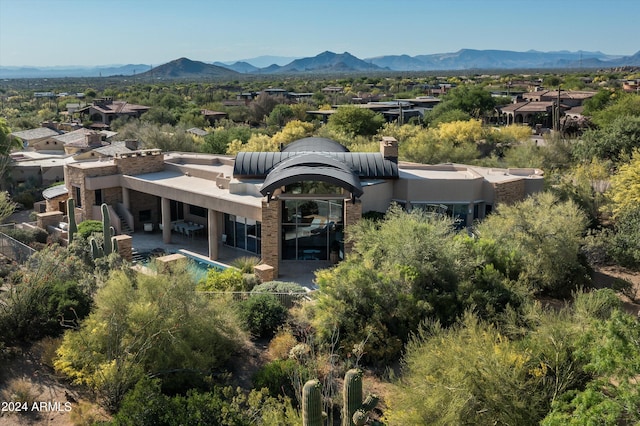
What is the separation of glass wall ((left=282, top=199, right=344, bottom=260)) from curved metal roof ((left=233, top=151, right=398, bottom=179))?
298 cm

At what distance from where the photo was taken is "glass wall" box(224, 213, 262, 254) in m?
29.7

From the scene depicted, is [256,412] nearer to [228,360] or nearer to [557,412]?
[228,360]

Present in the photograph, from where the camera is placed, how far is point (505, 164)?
4181 centimetres

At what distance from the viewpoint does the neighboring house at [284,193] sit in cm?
2747

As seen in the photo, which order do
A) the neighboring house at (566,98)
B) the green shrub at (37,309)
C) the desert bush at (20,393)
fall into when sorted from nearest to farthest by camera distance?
the desert bush at (20,393) < the green shrub at (37,309) < the neighboring house at (566,98)

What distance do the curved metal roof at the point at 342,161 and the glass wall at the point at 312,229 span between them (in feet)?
9.79

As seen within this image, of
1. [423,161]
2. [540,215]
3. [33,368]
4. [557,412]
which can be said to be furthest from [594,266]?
[33,368]

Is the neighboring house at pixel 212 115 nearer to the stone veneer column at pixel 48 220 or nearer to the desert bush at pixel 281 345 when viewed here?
the stone veneer column at pixel 48 220

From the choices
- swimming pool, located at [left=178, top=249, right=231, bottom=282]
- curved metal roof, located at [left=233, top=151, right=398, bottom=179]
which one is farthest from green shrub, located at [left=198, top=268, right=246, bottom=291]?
curved metal roof, located at [left=233, top=151, right=398, bottom=179]

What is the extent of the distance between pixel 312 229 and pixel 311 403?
16674mm

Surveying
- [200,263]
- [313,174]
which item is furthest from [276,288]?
[200,263]

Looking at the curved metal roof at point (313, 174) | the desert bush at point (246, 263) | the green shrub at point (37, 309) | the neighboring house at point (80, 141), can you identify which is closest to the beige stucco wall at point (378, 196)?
the curved metal roof at point (313, 174)

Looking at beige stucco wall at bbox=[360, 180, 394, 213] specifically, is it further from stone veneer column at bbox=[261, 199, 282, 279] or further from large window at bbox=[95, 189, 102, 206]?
large window at bbox=[95, 189, 102, 206]

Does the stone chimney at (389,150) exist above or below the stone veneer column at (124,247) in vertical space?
above
